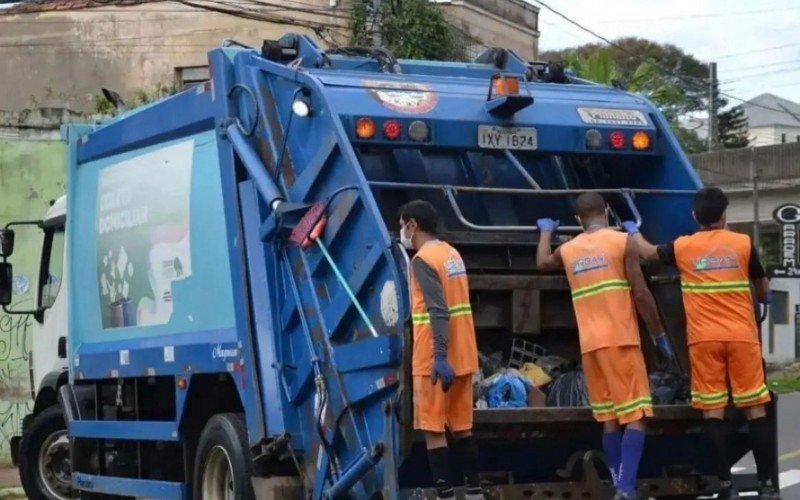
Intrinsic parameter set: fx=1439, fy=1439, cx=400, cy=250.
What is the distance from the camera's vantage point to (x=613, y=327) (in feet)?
22.3

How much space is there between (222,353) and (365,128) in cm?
155

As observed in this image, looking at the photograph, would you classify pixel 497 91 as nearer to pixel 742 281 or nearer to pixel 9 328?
pixel 742 281

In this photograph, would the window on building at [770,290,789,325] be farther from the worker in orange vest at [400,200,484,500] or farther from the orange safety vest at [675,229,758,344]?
the worker in orange vest at [400,200,484,500]

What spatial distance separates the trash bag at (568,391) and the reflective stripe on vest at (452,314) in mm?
734

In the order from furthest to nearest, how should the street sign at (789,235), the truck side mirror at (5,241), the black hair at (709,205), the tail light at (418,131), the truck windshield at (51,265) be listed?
1. the street sign at (789,235)
2. the truck windshield at (51,265)
3. the truck side mirror at (5,241)
4. the tail light at (418,131)
5. the black hair at (709,205)

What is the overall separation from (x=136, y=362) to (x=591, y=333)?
345cm

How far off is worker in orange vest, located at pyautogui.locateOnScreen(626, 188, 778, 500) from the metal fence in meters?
31.5

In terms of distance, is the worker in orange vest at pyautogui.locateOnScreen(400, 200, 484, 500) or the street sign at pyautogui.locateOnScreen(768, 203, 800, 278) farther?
the street sign at pyautogui.locateOnScreen(768, 203, 800, 278)

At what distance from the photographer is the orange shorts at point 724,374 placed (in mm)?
6922

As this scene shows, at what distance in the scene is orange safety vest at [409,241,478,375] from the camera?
6402mm

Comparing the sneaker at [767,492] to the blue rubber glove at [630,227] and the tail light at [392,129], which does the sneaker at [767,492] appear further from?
the tail light at [392,129]

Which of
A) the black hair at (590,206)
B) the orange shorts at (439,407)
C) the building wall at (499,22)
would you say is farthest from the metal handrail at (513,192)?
the building wall at (499,22)

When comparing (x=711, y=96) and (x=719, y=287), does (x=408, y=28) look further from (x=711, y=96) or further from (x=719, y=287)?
(x=711, y=96)

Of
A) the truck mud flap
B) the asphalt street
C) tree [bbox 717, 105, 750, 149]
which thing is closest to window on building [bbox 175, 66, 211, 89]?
the asphalt street
